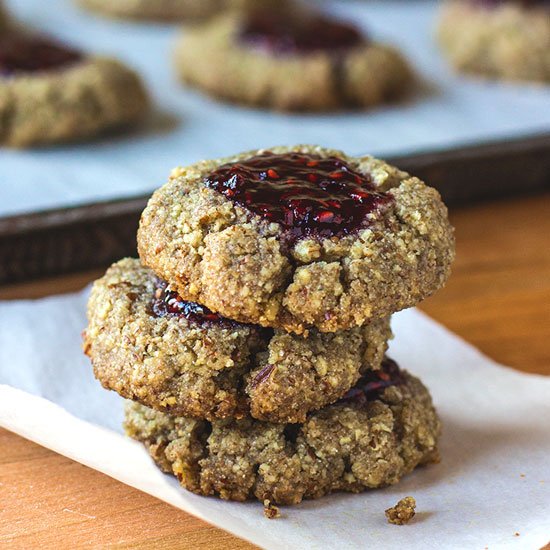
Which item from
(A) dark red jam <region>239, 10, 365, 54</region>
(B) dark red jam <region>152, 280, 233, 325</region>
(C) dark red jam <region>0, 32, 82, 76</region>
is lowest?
(C) dark red jam <region>0, 32, 82, 76</region>

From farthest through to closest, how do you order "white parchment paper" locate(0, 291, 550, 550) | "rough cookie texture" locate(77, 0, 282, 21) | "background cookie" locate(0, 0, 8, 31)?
"rough cookie texture" locate(77, 0, 282, 21)
"background cookie" locate(0, 0, 8, 31)
"white parchment paper" locate(0, 291, 550, 550)

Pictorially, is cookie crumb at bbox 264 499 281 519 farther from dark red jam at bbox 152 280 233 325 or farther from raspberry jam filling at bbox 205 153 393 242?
raspberry jam filling at bbox 205 153 393 242

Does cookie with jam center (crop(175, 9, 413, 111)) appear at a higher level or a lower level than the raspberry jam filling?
lower

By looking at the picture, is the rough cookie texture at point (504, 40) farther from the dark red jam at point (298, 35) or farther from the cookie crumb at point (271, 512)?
the cookie crumb at point (271, 512)

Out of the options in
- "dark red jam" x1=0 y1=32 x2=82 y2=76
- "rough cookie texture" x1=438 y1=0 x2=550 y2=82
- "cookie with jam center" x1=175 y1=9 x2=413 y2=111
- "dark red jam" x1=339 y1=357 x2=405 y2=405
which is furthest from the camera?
"rough cookie texture" x1=438 y1=0 x2=550 y2=82

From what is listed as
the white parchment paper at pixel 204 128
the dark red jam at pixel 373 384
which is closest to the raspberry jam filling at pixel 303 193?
the dark red jam at pixel 373 384

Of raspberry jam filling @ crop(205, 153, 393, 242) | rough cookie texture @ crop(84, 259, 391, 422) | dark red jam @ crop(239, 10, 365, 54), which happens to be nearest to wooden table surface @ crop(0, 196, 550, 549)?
rough cookie texture @ crop(84, 259, 391, 422)

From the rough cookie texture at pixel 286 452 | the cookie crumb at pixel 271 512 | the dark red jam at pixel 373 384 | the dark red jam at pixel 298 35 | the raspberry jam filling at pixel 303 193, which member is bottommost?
the cookie crumb at pixel 271 512

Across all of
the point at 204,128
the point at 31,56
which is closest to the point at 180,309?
the point at 204,128
